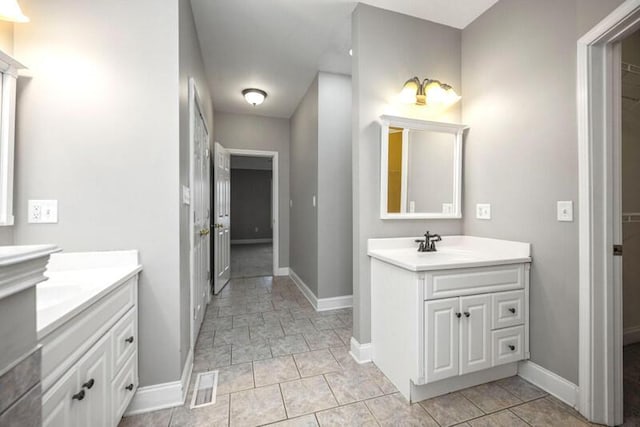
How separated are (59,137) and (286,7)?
6.02 feet

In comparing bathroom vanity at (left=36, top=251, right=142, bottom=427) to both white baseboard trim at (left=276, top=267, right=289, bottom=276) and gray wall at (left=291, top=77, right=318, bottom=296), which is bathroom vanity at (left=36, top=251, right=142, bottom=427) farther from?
white baseboard trim at (left=276, top=267, right=289, bottom=276)

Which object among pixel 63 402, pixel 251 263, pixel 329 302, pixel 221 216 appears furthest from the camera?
pixel 251 263

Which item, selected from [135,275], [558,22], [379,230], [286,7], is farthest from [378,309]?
[286,7]

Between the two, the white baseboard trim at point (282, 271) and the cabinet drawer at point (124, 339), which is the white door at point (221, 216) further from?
the cabinet drawer at point (124, 339)

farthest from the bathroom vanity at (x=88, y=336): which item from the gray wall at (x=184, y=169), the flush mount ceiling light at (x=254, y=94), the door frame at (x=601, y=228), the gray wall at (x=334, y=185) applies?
the flush mount ceiling light at (x=254, y=94)

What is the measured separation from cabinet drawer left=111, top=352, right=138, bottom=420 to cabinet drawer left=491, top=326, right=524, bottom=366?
6.83 feet

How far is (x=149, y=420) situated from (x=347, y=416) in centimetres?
109

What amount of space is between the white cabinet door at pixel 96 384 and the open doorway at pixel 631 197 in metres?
3.32

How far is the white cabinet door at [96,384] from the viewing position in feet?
3.24

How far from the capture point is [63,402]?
878 mm

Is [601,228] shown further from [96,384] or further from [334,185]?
[96,384]

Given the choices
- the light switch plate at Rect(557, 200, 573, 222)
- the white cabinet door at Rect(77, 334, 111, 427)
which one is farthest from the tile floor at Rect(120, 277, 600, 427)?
the light switch plate at Rect(557, 200, 573, 222)

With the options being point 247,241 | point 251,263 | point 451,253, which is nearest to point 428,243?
point 451,253

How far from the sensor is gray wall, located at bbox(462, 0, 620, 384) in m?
1.56
